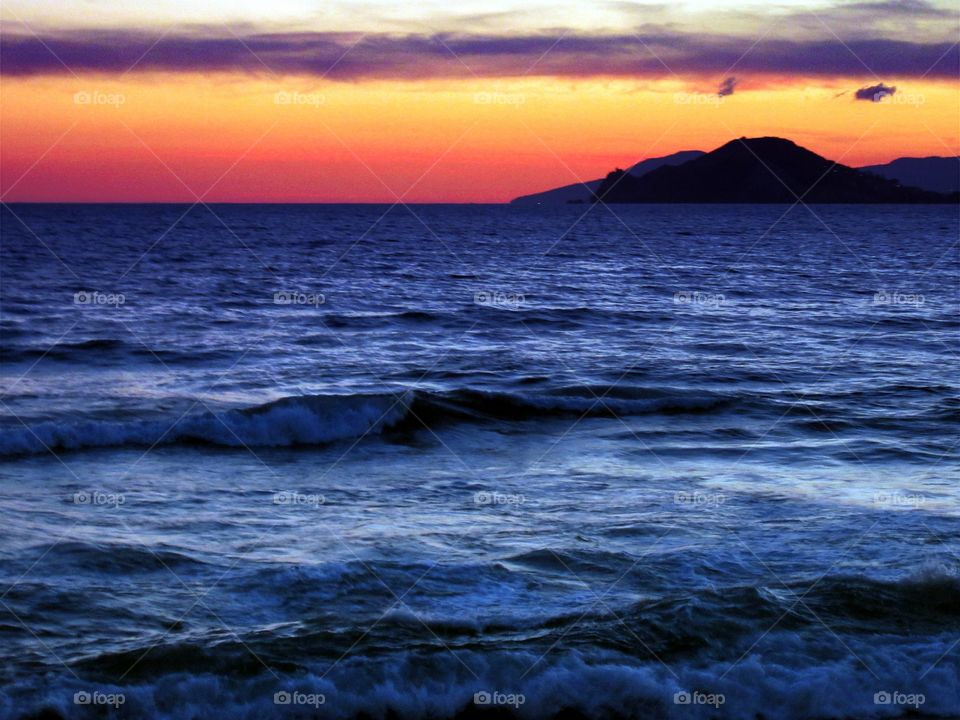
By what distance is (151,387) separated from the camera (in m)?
20.3

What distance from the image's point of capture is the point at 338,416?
58.8ft

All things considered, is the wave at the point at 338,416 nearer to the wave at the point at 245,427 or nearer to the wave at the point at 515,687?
the wave at the point at 245,427

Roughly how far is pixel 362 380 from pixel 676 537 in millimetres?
11283

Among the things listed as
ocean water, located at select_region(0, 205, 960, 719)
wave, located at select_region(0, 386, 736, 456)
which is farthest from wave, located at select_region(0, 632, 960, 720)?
wave, located at select_region(0, 386, 736, 456)

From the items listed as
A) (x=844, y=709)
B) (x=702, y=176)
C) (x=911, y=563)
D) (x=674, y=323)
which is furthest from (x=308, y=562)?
(x=702, y=176)

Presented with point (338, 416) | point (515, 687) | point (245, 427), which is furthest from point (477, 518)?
point (338, 416)

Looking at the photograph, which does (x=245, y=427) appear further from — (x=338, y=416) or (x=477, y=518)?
(x=477, y=518)

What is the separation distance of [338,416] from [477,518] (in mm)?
6703

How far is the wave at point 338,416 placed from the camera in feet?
52.6

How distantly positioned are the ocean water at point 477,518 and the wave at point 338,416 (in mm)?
73

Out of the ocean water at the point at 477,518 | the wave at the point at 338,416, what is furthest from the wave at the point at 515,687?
the wave at the point at 338,416

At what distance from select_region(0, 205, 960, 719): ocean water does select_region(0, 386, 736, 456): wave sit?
73mm

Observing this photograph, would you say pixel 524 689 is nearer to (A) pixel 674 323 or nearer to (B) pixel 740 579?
(B) pixel 740 579

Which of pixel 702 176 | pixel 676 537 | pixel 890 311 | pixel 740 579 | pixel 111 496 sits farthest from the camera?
pixel 702 176
